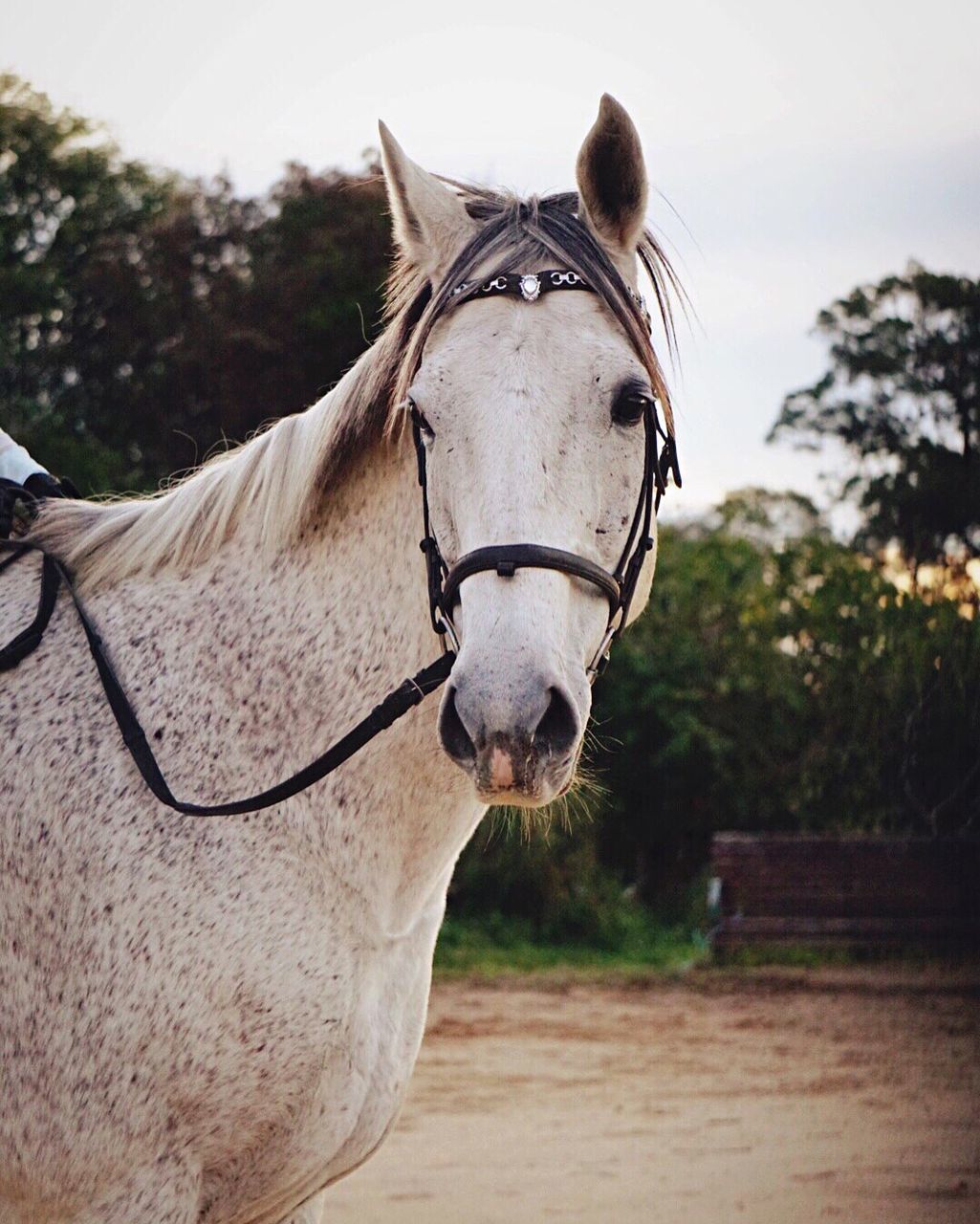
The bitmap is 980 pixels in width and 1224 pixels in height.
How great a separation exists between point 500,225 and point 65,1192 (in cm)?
188

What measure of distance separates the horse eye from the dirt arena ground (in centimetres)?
389

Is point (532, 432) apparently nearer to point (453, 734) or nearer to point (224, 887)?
point (453, 734)

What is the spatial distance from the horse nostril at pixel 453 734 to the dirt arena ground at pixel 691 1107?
146 inches

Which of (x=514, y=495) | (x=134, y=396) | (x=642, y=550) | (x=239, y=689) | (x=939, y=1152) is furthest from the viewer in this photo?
(x=134, y=396)

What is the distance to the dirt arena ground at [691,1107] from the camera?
523 centimetres

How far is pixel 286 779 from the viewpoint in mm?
2328

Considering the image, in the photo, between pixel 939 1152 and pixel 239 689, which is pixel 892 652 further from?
pixel 239 689

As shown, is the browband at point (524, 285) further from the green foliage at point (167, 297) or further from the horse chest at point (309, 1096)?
the green foliage at point (167, 297)

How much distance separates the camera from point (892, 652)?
12.1m

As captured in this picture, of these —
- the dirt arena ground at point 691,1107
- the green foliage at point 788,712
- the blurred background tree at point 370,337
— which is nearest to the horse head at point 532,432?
the dirt arena ground at point 691,1107

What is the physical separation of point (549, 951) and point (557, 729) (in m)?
10.5

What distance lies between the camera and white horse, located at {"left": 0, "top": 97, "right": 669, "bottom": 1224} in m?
2.07

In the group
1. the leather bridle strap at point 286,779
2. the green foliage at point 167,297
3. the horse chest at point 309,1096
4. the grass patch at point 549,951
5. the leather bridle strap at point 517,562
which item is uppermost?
the green foliage at point 167,297

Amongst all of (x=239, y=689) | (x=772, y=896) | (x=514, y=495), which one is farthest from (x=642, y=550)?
(x=772, y=896)
